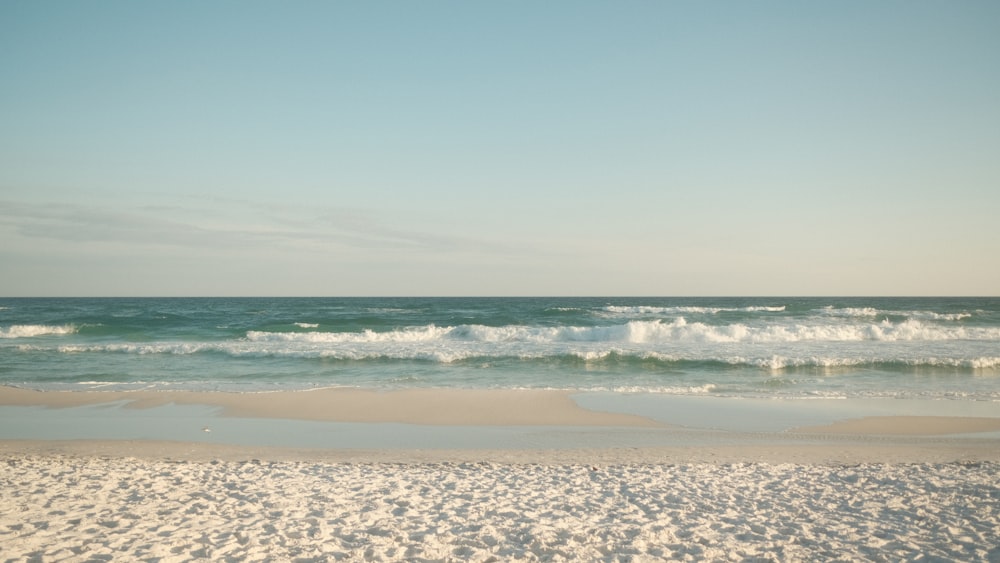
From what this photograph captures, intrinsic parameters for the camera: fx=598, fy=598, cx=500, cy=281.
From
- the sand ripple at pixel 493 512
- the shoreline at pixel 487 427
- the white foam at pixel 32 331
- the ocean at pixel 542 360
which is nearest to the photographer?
the sand ripple at pixel 493 512

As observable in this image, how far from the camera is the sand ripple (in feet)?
16.3

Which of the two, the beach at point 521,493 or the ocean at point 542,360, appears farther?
the ocean at point 542,360

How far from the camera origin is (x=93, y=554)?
4.75 metres

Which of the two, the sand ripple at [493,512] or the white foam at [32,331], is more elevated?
the sand ripple at [493,512]

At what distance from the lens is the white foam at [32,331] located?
99.4 feet

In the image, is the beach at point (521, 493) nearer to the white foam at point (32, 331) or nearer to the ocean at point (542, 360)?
the ocean at point (542, 360)

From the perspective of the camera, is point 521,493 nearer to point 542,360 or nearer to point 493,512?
point 493,512

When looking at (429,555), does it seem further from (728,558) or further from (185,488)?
(185,488)

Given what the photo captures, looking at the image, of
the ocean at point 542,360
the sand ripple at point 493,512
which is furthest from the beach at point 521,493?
the ocean at point 542,360

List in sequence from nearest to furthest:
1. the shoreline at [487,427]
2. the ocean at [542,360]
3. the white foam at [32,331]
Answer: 1. the shoreline at [487,427]
2. the ocean at [542,360]
3. the white foam at [32,331]

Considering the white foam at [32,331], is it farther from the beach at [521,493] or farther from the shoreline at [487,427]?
the beach at [521,493]

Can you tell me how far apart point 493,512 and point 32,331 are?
34.7 metres

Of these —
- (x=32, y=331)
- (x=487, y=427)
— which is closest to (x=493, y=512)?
(x=487, y=427)

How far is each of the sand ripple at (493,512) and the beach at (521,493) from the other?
2 cm
